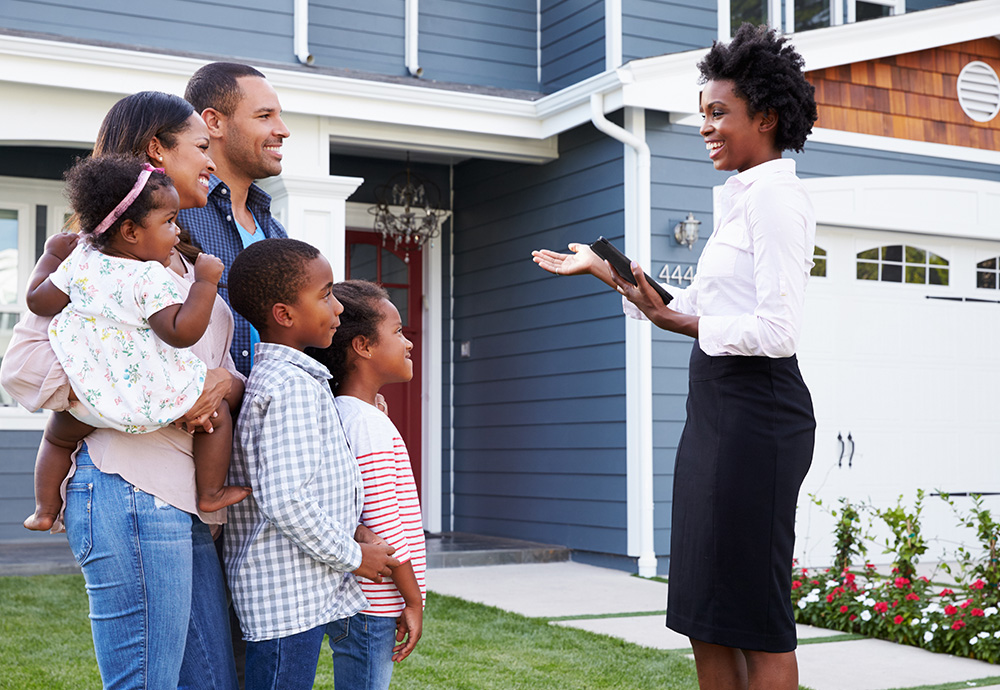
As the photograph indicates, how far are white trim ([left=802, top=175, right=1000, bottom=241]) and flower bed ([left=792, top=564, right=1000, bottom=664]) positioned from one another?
112 inches

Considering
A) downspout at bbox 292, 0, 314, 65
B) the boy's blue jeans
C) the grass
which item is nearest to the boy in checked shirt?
the boy's blue jeans

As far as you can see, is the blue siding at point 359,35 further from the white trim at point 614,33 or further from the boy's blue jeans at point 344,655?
the boy's blue jeans at point 344,655

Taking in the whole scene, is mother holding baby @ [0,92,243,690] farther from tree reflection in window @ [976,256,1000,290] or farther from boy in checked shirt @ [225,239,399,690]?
tree reflection in window @ [976,256,1000,290]

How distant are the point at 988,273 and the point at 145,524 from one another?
766 centimetres

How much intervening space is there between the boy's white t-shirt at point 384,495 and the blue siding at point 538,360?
5.03 metres

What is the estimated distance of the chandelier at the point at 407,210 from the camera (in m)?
8.31

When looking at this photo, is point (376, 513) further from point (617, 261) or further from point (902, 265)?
point (902, 265)

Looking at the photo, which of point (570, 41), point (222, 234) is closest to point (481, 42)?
point (570, 41)

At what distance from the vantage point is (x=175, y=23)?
6.88 metres

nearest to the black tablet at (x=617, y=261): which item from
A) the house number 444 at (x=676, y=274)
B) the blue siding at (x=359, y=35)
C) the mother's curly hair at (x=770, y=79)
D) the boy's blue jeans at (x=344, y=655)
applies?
the mother's curly hair at (x=770, y=79)

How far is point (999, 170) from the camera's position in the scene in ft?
27.1

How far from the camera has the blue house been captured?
6.91 m

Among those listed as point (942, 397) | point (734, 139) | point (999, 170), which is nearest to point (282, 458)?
point (734, 139)

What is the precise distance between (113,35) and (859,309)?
5.24m
